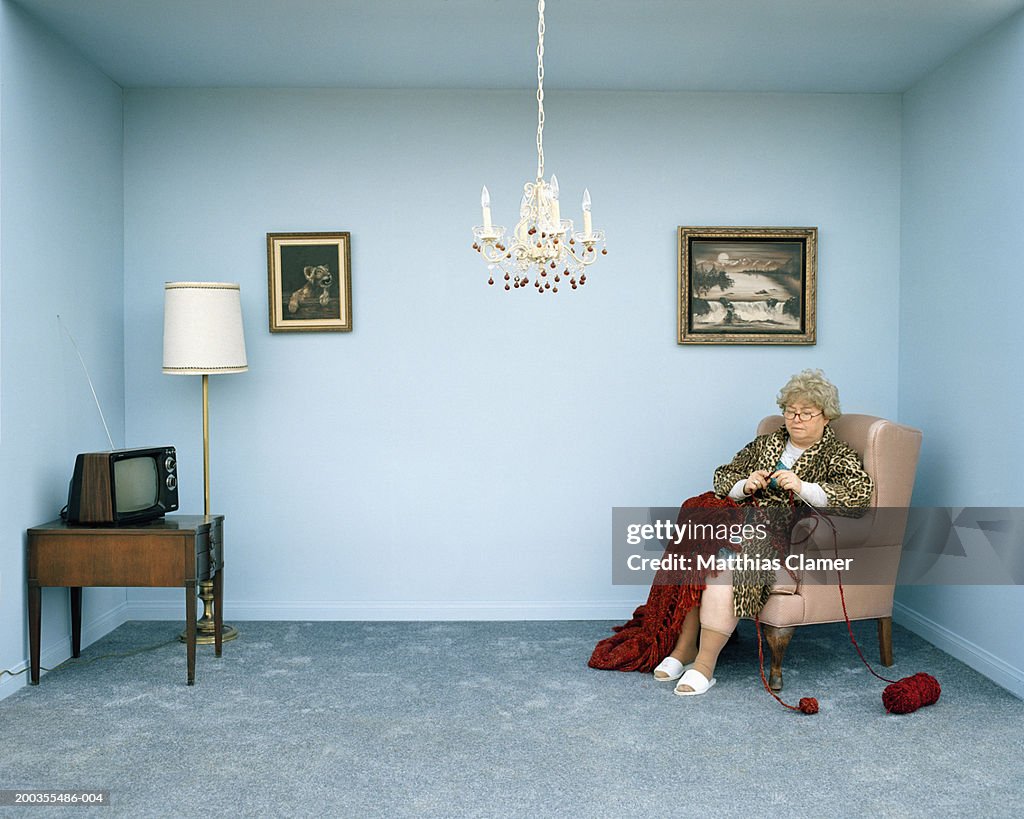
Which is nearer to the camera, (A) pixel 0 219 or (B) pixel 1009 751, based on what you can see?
(B) pixel 1009 751

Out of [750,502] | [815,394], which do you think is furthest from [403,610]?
[815,394]

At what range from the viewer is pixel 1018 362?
10.9 ft

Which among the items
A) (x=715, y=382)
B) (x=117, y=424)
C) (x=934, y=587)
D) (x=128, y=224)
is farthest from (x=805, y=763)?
(x=128, y=224)

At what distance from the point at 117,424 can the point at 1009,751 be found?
3.85 metres

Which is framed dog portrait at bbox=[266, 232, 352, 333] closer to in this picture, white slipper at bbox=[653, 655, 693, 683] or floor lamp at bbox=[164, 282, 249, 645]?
floor lamp at bbox=[164, 282, 249, 645]

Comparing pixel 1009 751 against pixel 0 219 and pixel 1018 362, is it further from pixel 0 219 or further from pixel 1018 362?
pixel 0 219

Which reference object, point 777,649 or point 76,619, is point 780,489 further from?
point 76,619

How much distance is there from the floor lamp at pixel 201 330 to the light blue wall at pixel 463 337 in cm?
43

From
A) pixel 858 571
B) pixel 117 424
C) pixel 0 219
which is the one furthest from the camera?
pixel 117 424

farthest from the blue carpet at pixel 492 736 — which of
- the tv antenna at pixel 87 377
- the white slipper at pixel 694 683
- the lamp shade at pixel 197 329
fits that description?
the lamp shade at pixel 197 329

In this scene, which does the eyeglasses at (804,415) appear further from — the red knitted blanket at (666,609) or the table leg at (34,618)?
the table leg at (34,618)

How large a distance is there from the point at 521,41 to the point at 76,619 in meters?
2.98

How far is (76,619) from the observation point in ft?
12.1

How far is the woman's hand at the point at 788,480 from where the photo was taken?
3439mm
